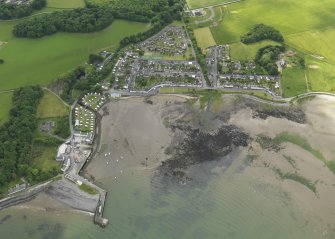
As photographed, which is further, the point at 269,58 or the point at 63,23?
the point at 63,23

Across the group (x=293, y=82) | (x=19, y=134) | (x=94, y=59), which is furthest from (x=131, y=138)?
(x=293, y=82)

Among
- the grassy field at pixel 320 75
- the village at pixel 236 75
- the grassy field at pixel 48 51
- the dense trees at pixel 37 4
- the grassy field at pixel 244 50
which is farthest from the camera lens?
the dense trees at pixel 37 4

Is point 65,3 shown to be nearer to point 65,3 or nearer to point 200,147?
point 65,3

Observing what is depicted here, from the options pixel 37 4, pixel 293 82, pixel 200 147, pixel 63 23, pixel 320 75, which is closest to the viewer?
pixel 200 147

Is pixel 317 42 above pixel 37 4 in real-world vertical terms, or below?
below

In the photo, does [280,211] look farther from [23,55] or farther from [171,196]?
[23,55]

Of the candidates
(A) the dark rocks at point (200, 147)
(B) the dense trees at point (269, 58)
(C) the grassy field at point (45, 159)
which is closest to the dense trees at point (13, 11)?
(C) the grassy field at point (45, 159)

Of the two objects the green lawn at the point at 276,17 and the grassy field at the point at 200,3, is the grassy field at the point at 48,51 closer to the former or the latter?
the grassy field at the point at 200,3
